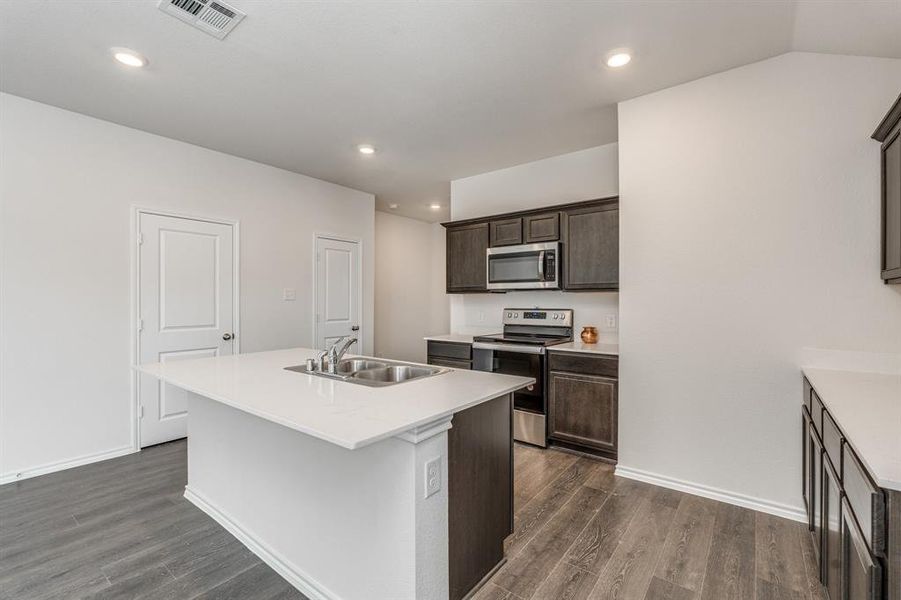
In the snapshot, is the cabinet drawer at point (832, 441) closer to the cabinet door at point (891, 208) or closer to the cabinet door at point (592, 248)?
the cabinet door at point (891, 208)

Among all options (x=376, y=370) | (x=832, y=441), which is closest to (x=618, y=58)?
(x=832, y=441)

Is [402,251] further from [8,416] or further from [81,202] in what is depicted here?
[8,416]

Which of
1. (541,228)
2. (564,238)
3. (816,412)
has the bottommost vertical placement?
(816,412)

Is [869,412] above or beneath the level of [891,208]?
beneath

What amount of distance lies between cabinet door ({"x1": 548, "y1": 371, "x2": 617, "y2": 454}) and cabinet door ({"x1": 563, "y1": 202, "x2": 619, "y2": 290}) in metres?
0.78

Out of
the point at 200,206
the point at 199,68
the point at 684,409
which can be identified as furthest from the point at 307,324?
the point at 684,409

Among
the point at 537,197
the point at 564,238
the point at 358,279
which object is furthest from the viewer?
the point at 358,279

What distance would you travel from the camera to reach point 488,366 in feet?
12.5

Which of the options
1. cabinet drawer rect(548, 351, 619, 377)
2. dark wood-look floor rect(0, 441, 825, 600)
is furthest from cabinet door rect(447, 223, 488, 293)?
dark wood-look floor rect(0, 441, 825, 600)

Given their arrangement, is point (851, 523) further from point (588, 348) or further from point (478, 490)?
point (588, 348)

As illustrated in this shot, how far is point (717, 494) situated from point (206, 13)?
3.94m

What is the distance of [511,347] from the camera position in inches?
143

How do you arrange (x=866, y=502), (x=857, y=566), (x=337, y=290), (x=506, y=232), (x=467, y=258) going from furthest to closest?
(x=337, y=290) < (x=467, y=258) < (x=506, y=232) < (x=857, y=566) < (x=866, y=502)

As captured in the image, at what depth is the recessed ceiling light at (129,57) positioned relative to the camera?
234 centimetres
